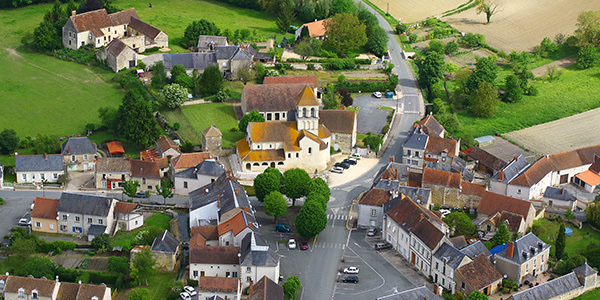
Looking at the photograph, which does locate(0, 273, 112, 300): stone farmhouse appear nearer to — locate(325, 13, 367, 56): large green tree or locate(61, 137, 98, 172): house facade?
locate(61, 137, 98, 172): house facade

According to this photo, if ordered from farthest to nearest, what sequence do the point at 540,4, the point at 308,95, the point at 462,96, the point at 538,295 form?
the point at 540,4, the point at 462,96, the point at 308,95, the point at 538,295

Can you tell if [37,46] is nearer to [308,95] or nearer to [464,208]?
[308,95]

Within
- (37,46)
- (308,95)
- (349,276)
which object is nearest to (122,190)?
(308,95)

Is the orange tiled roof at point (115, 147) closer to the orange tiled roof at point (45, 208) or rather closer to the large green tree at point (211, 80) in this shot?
the large green tree at point (211, 80)

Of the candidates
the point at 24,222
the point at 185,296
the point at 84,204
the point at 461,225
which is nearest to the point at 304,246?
the point at 185,296

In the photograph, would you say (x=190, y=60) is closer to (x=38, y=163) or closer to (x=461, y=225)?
(x=38, y=163)

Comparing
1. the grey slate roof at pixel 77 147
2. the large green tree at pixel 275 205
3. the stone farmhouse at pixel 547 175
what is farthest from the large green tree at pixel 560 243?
the grey slate roof at pixel 77 147
